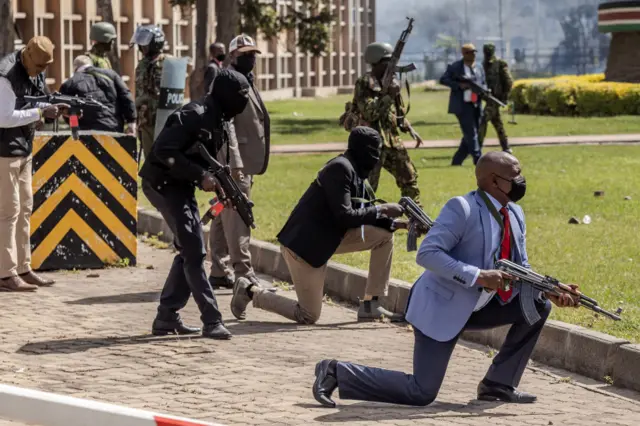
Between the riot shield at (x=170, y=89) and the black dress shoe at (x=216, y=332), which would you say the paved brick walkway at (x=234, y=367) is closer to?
the black dress shoe at (x=216, y=332)

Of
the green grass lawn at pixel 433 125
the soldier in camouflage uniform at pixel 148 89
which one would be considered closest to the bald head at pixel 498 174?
the soldier in camouflage uniform at pixel 148 89

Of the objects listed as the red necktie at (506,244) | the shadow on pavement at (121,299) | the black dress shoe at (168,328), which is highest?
the red necktie at (506,244)

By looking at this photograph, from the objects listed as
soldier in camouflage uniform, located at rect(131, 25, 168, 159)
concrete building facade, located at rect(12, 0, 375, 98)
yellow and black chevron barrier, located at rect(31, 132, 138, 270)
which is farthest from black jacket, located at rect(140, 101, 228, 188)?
concrete building facade, located at rect(12, 0, 375, 98)

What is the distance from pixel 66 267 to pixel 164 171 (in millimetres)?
3314

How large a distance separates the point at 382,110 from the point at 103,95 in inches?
97.9

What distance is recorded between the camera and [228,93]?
30.8 ft

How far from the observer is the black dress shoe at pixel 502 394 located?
775 centimetres

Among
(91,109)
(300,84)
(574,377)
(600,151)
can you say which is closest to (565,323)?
(574,377)

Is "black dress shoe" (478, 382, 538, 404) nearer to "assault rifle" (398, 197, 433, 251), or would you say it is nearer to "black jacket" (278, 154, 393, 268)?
"assault rifle" (398, 197, 433, 251)

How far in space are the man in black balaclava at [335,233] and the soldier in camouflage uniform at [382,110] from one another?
3261 mm

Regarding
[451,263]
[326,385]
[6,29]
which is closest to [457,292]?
[451,263]

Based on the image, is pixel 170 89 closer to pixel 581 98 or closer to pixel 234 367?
pixel 234 367

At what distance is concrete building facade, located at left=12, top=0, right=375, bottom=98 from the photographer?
35969 mm

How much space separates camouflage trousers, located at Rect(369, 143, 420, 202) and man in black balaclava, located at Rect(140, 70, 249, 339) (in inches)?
162
